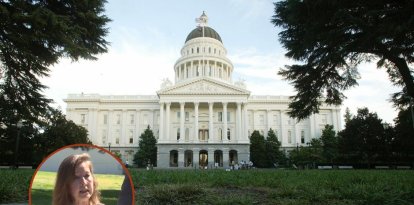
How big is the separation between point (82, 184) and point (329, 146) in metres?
67.7

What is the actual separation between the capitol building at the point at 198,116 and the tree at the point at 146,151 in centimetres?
260

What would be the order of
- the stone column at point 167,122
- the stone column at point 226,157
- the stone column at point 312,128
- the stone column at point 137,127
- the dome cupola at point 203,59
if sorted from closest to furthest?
the stone column at point 226,157 → the stone column at point 167,122 → the stone column at point 137,127 → the stone column at point 312,128 → the dome cupola at point 203,59

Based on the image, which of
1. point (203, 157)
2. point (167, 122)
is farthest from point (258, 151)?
point (167, 122)

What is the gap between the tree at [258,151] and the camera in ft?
237

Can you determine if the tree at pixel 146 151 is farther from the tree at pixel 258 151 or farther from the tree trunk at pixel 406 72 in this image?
the tree trunk at pixel 406 72

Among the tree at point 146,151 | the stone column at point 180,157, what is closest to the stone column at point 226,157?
the stone column at point 180,157

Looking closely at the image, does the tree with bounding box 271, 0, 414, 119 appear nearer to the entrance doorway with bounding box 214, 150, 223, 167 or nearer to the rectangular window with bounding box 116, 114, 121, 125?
the entrance doorway with bounding box 214, 150, 223, 167

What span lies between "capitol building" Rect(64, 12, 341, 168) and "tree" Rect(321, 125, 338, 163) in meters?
8.56

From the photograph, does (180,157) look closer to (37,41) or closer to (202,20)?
(202,20)

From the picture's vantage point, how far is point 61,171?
6.40 feet

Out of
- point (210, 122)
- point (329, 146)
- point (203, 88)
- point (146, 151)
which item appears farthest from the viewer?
point (203, 88)

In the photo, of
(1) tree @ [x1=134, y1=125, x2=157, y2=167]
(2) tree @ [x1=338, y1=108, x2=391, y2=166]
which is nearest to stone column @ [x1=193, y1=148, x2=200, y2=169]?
(1) tree @ [x1=134, y1=125, x2=157, y2=167]

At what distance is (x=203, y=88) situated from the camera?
247 ft

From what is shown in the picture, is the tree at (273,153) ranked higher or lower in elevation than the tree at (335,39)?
lower
